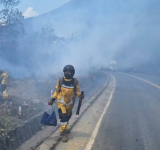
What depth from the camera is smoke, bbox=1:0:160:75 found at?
17.2 m

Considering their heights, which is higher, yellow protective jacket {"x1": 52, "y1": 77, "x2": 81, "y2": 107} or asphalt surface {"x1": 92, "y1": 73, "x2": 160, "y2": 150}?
yellow protective jacket {"x1": 52, "y1": 77, "x2": 81, "y2": 107}

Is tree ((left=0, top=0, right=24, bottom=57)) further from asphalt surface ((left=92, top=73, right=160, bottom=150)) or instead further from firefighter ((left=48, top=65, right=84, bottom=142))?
firefighter ((left=48, top=65, right=84, bottom=142))

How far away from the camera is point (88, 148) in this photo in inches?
191

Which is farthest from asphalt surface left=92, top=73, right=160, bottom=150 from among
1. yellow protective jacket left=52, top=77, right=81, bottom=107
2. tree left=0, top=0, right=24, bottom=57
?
tree left=0, top=0, right=24, bottom=57

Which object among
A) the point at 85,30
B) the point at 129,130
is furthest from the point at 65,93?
the point at 85,30

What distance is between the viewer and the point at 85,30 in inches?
890

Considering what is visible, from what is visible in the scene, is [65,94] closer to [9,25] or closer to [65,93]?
[65,93]

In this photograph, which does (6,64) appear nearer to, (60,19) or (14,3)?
(14,3)

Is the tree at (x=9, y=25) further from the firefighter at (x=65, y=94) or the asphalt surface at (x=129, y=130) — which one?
the firefighter at (x=65, y=94)

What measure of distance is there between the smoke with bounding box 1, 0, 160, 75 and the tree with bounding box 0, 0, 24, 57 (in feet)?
5.27

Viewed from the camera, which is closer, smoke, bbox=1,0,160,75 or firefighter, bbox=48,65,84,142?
firefighter, bbox=48,65,84,142

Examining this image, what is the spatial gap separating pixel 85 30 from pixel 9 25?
9842 millimetres

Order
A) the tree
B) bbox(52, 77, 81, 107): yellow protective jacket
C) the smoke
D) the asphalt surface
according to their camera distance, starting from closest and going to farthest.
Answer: the asphalt surface, bbox(52, 77, 81, 107): yellow protective jacket, the tree, the smoke

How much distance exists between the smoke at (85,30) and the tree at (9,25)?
5.27ft
